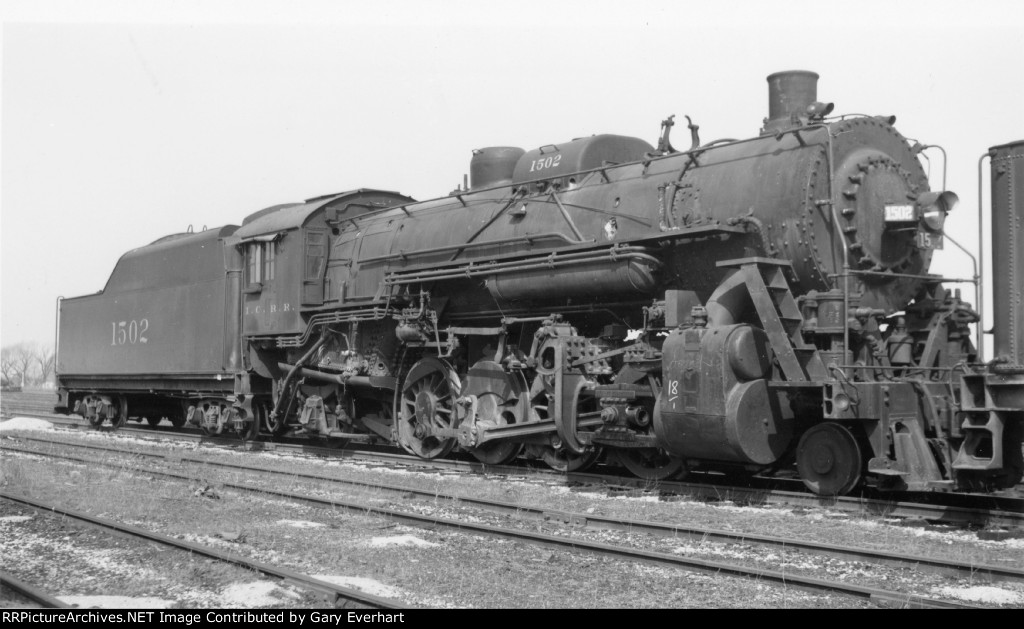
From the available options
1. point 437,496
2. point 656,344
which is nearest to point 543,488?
point 437,496

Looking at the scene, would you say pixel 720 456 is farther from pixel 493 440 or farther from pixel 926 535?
pixel 493 440

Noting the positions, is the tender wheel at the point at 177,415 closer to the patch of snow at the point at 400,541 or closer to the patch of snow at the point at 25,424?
the patch of snow at the point at 25,424

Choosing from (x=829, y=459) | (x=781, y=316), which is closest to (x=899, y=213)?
(x=781, y=316)

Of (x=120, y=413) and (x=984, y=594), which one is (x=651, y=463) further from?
(x=120, y=413)

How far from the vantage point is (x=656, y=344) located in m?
10.3

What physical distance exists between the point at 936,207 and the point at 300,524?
693 centimetres

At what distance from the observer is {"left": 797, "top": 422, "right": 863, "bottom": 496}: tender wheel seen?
28.1 feet

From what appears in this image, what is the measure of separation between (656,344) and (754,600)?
4.97 metres

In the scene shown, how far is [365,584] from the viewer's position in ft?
19.9

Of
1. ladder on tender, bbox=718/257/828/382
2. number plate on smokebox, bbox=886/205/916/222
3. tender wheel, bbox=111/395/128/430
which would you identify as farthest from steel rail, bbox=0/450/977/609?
tender wheel, bbox=111/395/128/430

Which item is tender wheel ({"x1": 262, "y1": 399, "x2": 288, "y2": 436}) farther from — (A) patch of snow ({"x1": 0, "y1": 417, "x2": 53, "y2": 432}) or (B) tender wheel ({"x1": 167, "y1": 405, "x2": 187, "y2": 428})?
(A) patch of snow ({"x1": 0, "y1": 417, "x2": 53, "y2": 432})

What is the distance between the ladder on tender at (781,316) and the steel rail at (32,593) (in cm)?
619

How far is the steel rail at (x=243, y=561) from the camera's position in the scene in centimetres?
541

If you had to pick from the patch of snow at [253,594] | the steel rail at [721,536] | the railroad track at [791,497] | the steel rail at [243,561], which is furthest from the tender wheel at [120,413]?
the patch of snow at [253,594]
